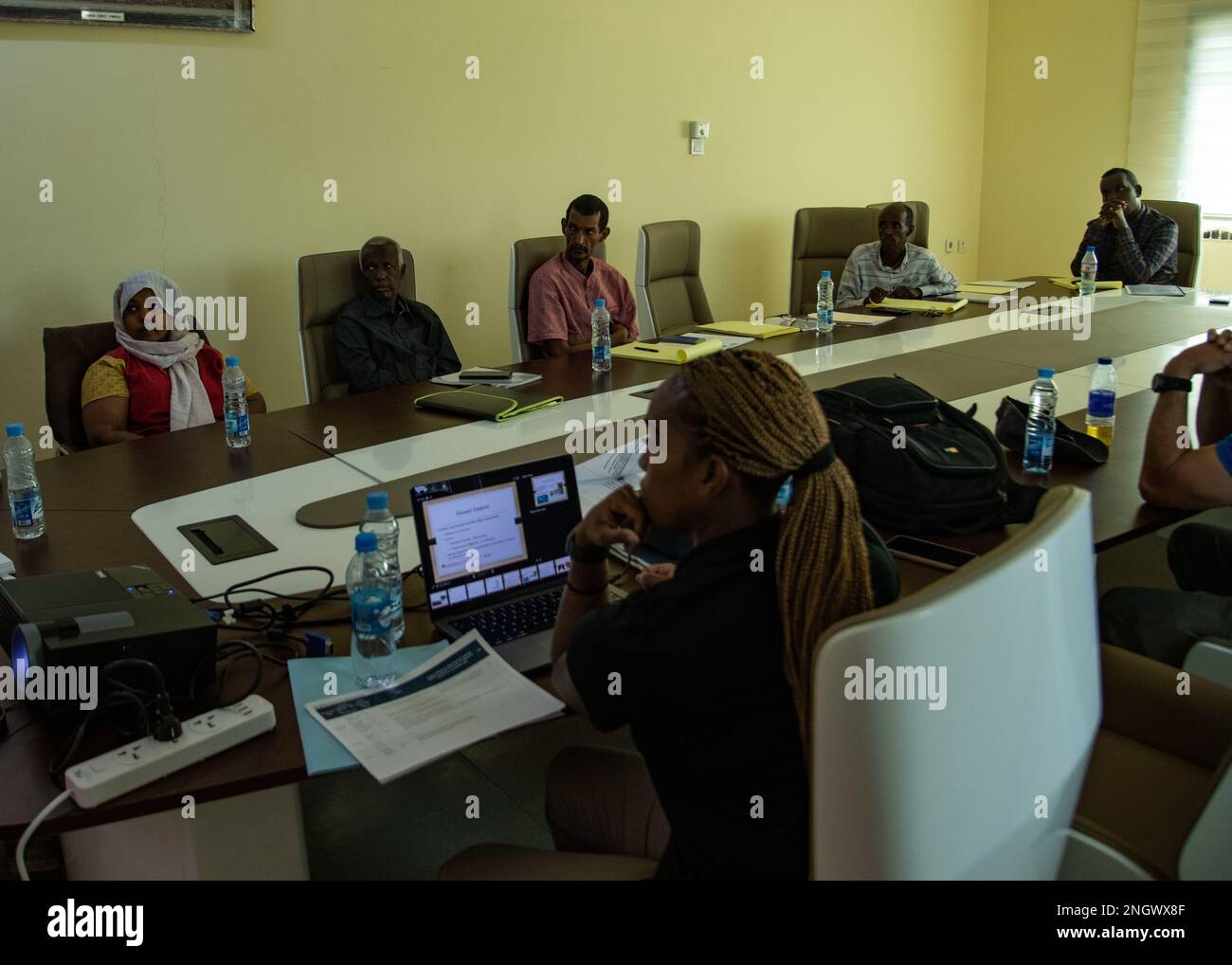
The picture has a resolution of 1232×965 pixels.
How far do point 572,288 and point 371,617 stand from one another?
9.65ft

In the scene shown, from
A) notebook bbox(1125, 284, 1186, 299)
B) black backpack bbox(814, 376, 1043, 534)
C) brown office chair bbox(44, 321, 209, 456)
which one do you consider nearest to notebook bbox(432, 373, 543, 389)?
brown office chair bbox(44, 321, 209, 456)

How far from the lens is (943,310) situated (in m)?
4.44

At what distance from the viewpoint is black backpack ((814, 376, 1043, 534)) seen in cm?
205

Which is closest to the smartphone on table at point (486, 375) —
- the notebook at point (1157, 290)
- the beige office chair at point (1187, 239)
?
the notebook at point (1157, 290)

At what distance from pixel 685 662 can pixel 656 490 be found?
0.22m

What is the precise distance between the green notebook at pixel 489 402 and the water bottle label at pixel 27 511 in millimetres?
1160

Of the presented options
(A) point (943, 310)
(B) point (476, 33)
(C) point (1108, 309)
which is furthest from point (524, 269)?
(C) point (1108, 309)

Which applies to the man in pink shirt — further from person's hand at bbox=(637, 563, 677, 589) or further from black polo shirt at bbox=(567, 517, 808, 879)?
black polo shirt at bbox=(567, 517, 808, 879)

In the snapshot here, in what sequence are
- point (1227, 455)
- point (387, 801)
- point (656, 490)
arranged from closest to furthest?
point (656, 490) → point (1227, 455) → point (387, 801)

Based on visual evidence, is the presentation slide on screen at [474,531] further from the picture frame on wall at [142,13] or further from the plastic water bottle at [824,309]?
the picture frame on wall at [142,13]

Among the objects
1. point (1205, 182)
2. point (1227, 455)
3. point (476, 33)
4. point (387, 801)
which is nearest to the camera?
point (1227, 455)

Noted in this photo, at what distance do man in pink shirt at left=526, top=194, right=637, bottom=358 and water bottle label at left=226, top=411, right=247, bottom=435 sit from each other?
1.61m

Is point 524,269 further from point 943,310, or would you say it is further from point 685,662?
point 685,662

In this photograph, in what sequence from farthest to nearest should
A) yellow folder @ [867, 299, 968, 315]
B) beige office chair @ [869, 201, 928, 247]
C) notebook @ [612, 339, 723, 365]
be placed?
beige office chair @ [869, 201, 928, 247], yellow folder @ [867, 299, 968, 315], notebook @ [612, 339, 723, 365]
